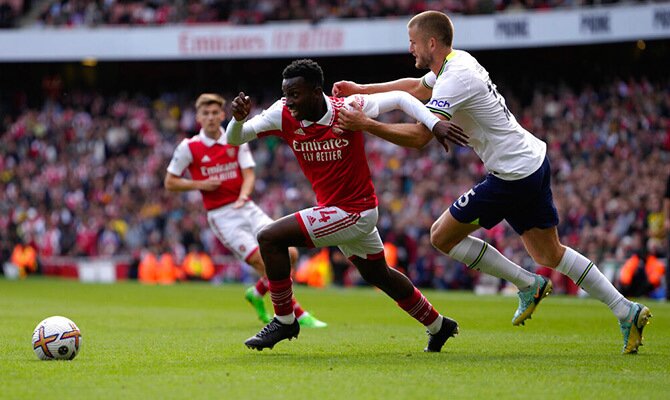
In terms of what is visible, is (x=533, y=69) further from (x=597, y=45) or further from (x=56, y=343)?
(x=56, y=343)

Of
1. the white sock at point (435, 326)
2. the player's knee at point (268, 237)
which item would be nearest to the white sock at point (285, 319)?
the player's knee at point (268, 237)

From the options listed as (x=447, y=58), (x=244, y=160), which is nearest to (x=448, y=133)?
(x=447, y=58)

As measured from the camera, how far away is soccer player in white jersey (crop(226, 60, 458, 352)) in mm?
8148

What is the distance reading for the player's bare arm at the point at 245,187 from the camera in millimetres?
12992

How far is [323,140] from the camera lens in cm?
825

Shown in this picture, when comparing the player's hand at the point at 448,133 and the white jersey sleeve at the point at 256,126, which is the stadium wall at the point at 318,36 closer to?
the white jersey sleeve at the point at 256,126

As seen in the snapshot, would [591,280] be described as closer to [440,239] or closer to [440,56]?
[440,239]

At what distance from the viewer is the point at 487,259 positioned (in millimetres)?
8828

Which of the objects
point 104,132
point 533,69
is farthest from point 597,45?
point 104,132

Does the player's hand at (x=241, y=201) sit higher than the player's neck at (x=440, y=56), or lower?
lower

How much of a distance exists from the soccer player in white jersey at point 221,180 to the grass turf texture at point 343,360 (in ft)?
3.49

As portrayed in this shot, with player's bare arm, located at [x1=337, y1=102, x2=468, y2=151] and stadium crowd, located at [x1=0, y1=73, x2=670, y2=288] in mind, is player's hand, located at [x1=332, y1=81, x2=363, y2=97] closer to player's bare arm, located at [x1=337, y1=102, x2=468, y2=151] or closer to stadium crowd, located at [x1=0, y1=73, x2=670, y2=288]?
player's bare arm, located at [x1=337, y1=102, x2=468, y2=151]

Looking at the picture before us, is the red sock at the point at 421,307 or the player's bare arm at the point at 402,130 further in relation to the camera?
the red sock at the point at 421,307

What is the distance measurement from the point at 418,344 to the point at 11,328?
465 cm
